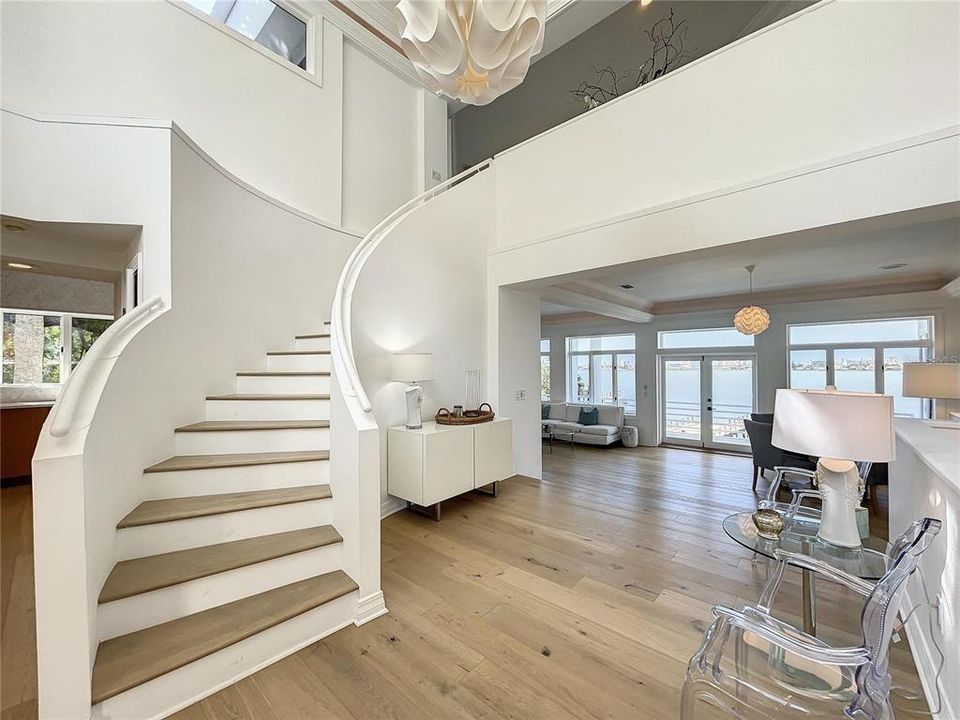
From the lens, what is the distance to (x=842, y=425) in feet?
5.15

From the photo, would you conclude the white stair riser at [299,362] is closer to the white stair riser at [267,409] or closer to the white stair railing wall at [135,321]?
the white stair railing wall at [135,321]

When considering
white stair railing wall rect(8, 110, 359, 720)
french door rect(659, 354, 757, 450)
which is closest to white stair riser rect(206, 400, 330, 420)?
white stair railing wall rect(8, 110, 359, 720)

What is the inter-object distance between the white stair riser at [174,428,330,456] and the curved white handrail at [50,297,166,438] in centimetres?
76

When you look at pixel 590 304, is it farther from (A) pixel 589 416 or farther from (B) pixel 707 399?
(B) pixel 707 399

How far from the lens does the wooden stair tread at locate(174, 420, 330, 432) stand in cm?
262

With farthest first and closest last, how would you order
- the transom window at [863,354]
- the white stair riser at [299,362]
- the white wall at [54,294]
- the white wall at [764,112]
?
1. the transom window at [863,354]
2. the white wall at [54,294]
3. the white stair riser at [299,362]
4. the white wall at [764,112]

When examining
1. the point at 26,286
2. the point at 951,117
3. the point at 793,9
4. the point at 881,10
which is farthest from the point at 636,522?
the point at 26,286

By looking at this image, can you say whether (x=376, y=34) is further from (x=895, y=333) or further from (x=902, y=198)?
(x=895, y=333)

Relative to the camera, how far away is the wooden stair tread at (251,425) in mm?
2615

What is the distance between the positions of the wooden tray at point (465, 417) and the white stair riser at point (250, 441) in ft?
4.44

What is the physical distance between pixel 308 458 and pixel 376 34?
563 cm

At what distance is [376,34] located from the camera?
203 inches

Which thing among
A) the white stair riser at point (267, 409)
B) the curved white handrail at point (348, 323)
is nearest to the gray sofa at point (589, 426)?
the curved white handrail at point (348, 323)

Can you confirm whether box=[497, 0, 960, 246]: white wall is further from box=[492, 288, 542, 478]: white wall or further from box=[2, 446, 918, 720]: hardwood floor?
box=[2, 446, 918, 720]: hardwood floor
